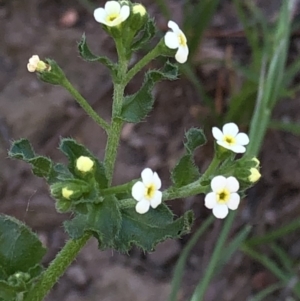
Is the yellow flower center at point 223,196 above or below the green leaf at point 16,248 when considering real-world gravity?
above

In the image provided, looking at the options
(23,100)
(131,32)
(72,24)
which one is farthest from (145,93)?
(72,24)

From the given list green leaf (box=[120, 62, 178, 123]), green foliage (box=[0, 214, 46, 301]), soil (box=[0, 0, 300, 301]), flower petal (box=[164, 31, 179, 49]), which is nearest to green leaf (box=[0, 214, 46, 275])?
green foliage (box=[0, 214, 46, 301])

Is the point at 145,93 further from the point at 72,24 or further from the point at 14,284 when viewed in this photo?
the point at 72,24

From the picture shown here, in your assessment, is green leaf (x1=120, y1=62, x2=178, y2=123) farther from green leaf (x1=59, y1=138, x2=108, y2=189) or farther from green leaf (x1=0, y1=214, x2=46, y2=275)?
green leaf (x1=0, y1=214, x2=46, y2=275)

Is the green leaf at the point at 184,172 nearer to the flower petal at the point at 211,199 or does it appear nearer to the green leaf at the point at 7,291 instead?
the flower petal at the point at 211,199

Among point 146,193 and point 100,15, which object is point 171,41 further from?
point 146,193

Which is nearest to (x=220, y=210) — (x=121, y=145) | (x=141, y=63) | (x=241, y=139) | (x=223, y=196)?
(x=223, y=196)

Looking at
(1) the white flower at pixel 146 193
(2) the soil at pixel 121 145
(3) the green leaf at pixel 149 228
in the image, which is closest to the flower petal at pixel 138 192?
(1) the white flower at pixel 146 193

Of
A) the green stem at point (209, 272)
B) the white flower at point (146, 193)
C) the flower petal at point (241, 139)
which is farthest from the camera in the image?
the green stem at point (209, 272)
